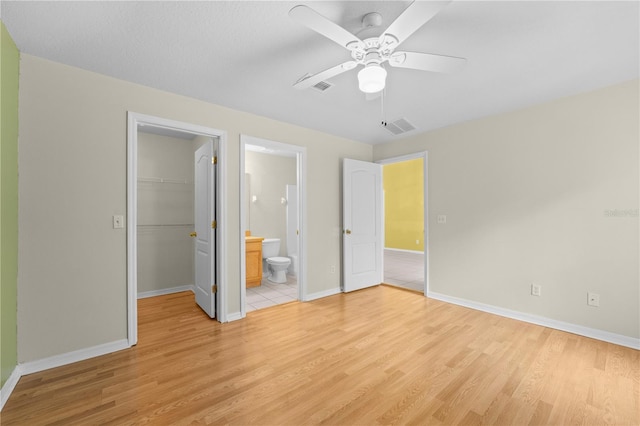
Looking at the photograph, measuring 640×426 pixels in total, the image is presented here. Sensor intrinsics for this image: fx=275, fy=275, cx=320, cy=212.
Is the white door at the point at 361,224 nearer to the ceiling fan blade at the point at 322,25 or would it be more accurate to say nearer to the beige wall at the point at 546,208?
the beige wall at the point at 546,208

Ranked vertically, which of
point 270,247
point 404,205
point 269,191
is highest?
point 269,191

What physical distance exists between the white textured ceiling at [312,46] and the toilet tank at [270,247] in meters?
2.71

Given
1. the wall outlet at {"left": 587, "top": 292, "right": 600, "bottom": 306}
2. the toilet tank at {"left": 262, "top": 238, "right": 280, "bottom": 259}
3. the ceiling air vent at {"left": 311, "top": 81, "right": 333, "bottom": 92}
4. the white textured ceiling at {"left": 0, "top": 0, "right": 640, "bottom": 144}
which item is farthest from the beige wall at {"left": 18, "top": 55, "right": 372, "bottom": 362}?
the wall outlet at {"left": 587, "top": 292, "right": 600, "bottom": 306}

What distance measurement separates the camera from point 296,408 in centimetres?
174

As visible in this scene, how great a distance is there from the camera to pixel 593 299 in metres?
2.71

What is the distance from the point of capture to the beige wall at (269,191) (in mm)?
5344

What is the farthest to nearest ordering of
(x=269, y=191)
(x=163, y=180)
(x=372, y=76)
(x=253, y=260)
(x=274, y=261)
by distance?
(x=269, y=191) → (x=274, y=261) → (x=253, y=260) → (x=163, y=180) → (x=372, y=76)

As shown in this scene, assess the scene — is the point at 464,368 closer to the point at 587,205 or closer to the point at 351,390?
the point at 351,390

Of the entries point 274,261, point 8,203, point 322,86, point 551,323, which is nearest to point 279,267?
point 274,261

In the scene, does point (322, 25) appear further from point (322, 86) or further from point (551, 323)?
point (551, 323)

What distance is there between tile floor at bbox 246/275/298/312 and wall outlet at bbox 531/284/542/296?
291 centimetres

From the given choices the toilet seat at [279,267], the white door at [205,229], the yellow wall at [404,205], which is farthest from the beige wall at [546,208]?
the yellow wall at [404,205]

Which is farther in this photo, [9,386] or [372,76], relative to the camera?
[9,386]

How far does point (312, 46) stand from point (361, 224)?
2903 mm
